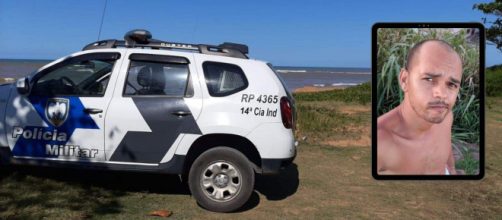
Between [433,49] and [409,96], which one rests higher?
[433,49]

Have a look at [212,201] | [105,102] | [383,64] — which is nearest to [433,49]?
[383,64]

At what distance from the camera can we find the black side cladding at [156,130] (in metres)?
5.07

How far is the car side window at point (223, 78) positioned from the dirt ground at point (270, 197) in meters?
1.33

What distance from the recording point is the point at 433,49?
175cm

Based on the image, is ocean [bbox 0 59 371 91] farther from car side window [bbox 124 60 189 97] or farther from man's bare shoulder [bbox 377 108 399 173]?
man's bare shoulder [bbox 377 108 399 173]

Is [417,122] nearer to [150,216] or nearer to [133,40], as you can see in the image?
[150,216]

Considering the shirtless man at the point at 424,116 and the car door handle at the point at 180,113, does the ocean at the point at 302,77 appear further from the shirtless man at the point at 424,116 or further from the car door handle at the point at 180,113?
the shirtless man at the point at 424,116

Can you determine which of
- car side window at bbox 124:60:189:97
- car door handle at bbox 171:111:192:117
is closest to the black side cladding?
car door handle at bbox 171:111:192:117

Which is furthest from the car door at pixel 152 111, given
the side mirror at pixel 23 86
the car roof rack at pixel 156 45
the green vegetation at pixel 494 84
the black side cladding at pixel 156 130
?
the green vegetation at pixel 494 84

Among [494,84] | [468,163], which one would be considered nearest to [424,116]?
[468,163]

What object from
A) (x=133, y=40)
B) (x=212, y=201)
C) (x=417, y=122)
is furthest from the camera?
(x=133, y=40)

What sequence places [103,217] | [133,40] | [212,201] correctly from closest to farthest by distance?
1. [103,217]
2. [212,201]
3. [133,40]

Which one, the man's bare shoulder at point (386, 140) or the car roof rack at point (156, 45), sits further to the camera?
the car roof rack at point (156, 45)

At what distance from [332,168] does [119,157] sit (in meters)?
3.61
